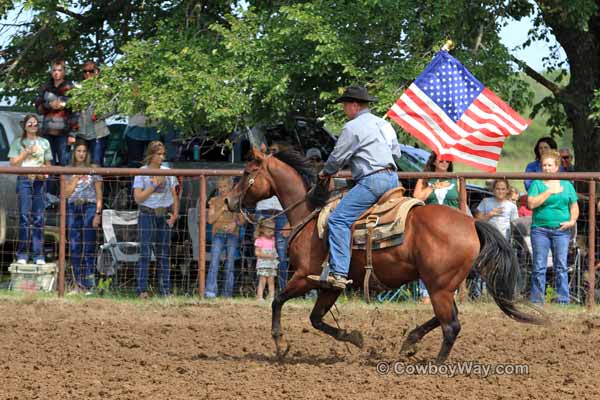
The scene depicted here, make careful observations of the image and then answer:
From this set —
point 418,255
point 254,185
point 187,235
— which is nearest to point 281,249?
point 187,235

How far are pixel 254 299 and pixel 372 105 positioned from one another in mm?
2965

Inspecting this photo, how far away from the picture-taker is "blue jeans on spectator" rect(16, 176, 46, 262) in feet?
43.8

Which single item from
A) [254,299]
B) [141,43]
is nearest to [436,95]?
[254,299]

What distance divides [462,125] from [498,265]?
3819 millimetres

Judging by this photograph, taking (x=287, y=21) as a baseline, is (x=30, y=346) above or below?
below

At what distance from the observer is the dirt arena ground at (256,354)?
25.5ft

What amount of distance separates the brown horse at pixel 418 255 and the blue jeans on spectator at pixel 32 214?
14.9 ft

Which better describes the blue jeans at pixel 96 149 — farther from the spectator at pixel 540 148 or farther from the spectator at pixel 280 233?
the spectator at pixel 540 148

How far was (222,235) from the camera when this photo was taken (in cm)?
1312

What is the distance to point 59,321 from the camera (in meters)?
11.5

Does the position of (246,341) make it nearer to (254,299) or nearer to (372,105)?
(254,299)

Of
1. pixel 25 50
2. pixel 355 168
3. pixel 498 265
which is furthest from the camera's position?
pixel 25 50

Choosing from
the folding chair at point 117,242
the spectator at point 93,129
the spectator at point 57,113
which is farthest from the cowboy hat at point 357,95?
the spectator at point 57,113

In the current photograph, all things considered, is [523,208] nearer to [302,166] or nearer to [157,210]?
[157,210]
